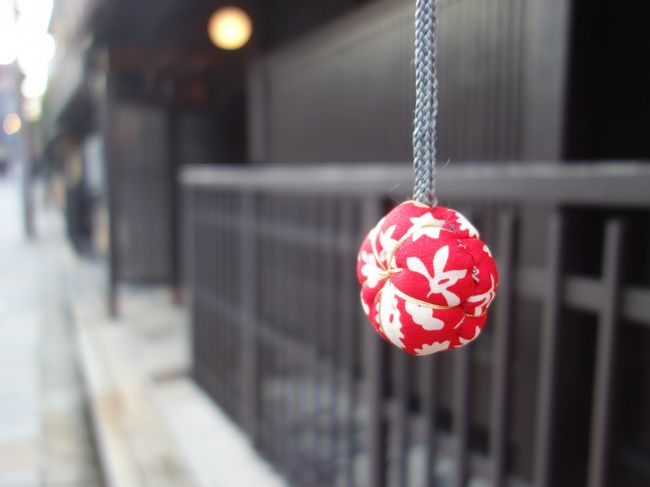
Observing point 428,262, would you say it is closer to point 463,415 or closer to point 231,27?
point 463,415

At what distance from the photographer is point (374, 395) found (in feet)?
7.62

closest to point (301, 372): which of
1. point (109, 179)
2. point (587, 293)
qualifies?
point (587, 293)

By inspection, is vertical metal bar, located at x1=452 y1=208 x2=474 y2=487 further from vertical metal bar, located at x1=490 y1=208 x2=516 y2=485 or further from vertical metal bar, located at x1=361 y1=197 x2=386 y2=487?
vertical metal bar, located at x1=361 y1=197 x2=386 y2=487

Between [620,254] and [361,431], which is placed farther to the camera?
[361,431]

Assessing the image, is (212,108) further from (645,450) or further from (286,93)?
(645,450)

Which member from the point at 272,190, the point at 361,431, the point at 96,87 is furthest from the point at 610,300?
the point at 96,87

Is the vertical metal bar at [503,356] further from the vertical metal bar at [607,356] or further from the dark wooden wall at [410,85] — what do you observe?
the dark wooden wall at [410,85]

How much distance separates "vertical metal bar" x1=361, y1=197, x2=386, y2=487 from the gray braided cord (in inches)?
59.4

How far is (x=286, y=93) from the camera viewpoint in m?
5.43

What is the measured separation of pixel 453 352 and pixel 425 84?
264cm

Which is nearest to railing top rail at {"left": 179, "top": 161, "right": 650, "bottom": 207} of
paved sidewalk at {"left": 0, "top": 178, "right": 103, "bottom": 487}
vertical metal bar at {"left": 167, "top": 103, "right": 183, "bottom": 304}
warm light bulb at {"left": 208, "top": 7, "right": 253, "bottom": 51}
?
paved sidewalk at {"left": 0, "top": 178, "right": 103, "bottom": 487}

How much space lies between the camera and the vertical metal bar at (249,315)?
3555 millimetres

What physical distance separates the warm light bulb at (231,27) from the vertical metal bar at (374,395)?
13.7 feet

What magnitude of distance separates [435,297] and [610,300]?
912 millimetres
